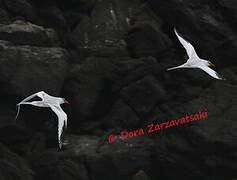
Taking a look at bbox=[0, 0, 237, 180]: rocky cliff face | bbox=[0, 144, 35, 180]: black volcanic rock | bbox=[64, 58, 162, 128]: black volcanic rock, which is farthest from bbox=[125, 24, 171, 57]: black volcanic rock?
bbox=[0, 144, 35, 180]: black volcanic rock

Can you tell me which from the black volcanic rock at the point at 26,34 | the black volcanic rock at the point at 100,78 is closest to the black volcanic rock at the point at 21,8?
the black volcanic rock at the point at 26,34

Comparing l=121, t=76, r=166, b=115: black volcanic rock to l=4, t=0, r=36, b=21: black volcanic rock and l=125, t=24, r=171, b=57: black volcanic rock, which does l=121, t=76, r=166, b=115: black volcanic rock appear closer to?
l=125, t=24, r=171, b=57: black volcanic rock

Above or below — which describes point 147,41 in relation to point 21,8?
below

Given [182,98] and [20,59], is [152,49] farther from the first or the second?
[20,59]

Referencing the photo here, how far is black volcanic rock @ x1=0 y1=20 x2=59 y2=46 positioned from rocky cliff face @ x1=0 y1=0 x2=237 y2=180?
4 cm

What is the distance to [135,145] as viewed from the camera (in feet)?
39.6

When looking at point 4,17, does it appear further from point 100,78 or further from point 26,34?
point 100,78

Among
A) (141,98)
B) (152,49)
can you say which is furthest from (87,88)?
(152,49)

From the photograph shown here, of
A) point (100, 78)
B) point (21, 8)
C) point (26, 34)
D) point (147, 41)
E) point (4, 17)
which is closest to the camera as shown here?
point (26, 34)

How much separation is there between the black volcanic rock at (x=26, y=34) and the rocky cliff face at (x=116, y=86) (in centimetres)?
4

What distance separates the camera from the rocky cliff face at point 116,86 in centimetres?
1138

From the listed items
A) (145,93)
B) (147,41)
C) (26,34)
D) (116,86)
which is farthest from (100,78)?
(26,34)

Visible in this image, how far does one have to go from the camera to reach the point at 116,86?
12.9 metres

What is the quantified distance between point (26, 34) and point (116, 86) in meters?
3.80
